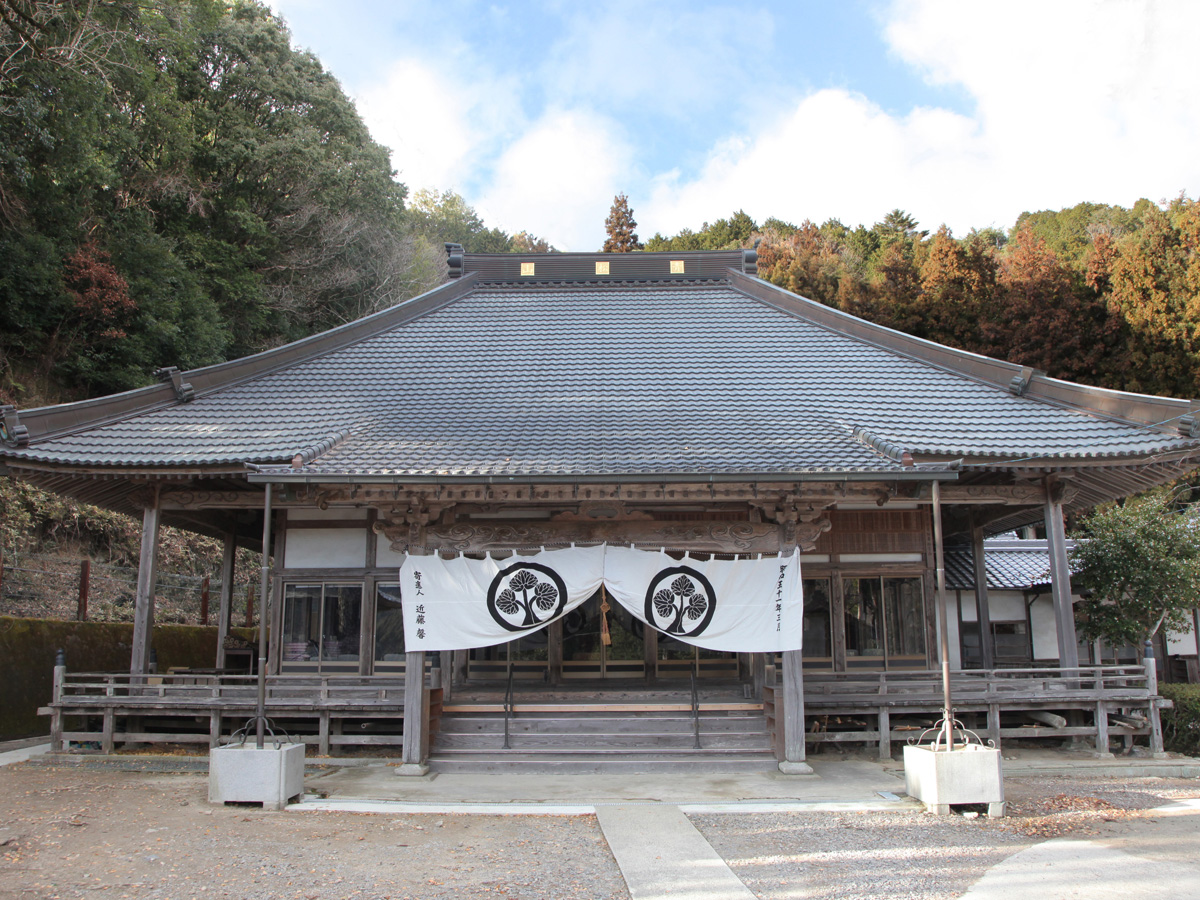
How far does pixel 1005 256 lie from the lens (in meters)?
33.6

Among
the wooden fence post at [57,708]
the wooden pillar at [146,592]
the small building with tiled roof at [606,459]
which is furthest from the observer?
the wooden pillar at [146,592]

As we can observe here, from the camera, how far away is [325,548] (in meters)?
11.1

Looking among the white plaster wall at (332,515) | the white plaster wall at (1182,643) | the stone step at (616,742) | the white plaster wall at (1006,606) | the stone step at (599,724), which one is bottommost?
the stone step at (616,742)

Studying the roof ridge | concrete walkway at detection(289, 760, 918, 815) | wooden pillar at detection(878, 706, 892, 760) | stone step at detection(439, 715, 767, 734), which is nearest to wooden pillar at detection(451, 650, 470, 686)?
stone step at detection(439, 715, 767, 734)

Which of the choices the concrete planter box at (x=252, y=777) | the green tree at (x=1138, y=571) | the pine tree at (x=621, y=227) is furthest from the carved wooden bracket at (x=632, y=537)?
the pine tree at (x=621, y=227)

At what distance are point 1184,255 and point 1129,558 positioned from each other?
13.6m

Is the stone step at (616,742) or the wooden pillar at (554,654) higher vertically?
the wooden pillar at (554,654)

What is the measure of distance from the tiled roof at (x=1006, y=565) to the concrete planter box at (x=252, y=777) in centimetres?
1138

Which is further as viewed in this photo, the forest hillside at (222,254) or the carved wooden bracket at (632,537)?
the forest hillside at (222,254)

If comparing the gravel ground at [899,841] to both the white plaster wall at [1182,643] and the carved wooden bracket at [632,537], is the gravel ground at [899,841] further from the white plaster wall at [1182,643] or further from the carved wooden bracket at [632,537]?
the white plaster wall at [1182,643]

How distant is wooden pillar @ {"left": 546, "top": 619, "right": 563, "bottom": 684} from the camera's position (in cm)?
1170

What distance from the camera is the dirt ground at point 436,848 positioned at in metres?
5.44

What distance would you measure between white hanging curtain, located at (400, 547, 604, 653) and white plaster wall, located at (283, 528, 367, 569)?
207cm

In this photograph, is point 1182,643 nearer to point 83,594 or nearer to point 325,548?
point 325,548
